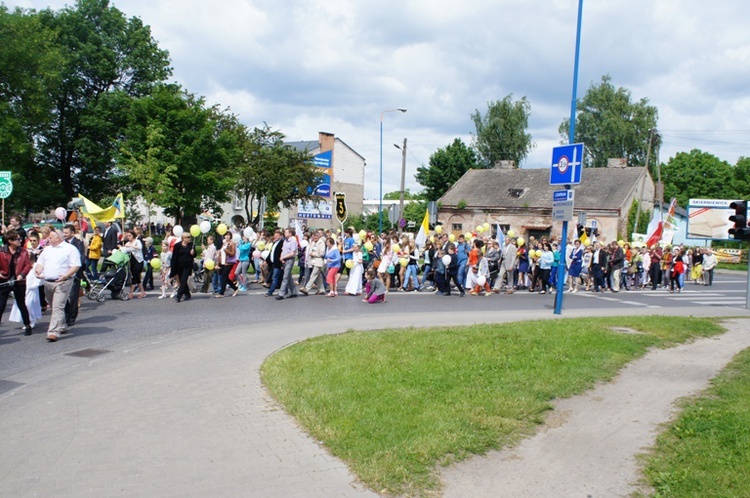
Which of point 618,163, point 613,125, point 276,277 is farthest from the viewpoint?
point 613,125

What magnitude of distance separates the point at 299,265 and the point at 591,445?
15.0 meters

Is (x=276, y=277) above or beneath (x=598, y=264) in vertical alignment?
beneath

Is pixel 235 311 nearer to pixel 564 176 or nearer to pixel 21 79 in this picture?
pixel 564 176

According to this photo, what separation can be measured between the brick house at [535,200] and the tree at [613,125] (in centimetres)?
841

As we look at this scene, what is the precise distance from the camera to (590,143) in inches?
2469

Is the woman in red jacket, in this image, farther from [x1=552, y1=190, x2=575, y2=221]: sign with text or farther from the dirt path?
[x1=552, y1=190, x2=575, y2=221]: sign with text

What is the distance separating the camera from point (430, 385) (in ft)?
22.7

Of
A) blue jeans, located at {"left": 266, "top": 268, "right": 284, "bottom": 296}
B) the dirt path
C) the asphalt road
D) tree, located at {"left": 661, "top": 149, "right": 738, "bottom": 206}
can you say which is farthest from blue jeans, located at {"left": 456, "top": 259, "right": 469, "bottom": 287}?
tree, located at {"left": 661, "top": 149, "right": 738, "bottom": 206}

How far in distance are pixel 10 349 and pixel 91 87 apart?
118 feet

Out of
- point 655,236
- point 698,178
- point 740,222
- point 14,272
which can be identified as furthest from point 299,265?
point 698,178

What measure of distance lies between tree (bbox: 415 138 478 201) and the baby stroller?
50.5 meters

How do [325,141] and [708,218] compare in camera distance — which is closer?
[708,218]

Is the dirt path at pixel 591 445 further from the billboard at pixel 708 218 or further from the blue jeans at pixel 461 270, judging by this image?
the billboard at pixel 708 218

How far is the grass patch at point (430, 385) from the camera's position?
5098mm
